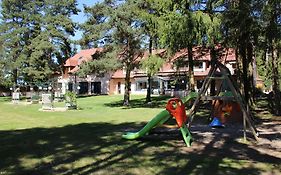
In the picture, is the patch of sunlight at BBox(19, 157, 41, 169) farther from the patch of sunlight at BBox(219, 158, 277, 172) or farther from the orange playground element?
the orange playground element

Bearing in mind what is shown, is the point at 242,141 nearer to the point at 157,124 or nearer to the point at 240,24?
the point at 157,124

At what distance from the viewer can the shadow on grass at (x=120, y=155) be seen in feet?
22.1

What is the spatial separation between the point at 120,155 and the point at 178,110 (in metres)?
2.39

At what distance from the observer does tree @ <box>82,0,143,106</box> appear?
26156 mm

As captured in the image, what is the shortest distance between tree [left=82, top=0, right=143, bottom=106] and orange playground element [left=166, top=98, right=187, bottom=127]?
16692mm

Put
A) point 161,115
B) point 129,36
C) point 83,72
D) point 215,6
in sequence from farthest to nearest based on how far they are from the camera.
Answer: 1. point 83,72
2. point 129,36
3. point 215,6
4. point 161,115

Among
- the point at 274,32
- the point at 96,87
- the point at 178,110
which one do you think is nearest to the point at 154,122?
the point at 178,110

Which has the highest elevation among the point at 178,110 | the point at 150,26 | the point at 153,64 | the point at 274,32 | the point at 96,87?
the point at 150,26

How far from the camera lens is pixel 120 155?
26.3ft

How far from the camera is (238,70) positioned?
20344 millimetres

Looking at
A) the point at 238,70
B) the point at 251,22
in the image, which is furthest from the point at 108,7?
the point at 251,22

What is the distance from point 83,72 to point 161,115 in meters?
20.3

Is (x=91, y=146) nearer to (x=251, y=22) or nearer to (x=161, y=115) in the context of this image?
(x=161, y=115)

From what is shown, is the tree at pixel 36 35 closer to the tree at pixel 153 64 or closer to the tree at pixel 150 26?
the tree at pixel 150 26
